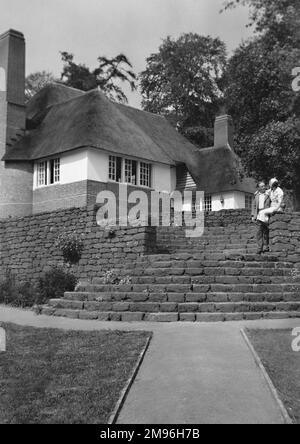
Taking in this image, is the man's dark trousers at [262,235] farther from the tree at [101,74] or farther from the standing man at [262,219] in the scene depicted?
the tree at [101,74]

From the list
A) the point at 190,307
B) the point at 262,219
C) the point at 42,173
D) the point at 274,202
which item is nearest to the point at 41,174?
the point at 42,173

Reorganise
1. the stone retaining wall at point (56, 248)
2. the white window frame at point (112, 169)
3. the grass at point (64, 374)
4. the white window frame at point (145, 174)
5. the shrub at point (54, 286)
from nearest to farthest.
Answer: the grass at point (64, 374)
the shrub at point (54, 286)
the stone retaining wall at point (56, 248)
the white window frame at point (112, 169)
the white window frame at point (145, 174)

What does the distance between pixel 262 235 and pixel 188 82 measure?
2958cm

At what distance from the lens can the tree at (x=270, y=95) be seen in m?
21.2

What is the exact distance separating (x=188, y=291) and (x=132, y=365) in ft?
17.3

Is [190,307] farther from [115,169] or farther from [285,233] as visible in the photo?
[115,169]

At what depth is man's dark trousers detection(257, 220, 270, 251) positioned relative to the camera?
1558 cm

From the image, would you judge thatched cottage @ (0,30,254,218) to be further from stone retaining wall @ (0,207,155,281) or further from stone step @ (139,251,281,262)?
stone step @ (139,251,281,262)

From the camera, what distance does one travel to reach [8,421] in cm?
566

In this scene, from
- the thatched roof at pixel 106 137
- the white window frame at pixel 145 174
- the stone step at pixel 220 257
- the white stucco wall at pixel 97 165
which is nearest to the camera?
the stone step at pixel 220 257

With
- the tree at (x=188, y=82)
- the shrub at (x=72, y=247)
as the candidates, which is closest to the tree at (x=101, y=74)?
the tree at (x=188, y=82)

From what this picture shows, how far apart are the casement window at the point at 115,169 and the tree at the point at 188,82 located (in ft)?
55.6

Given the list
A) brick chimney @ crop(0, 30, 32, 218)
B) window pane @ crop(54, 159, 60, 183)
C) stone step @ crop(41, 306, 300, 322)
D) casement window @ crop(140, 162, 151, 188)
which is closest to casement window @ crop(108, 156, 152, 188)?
casement window @ crop(140, 162, 151, 188)

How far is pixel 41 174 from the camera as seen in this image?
2697 cm
